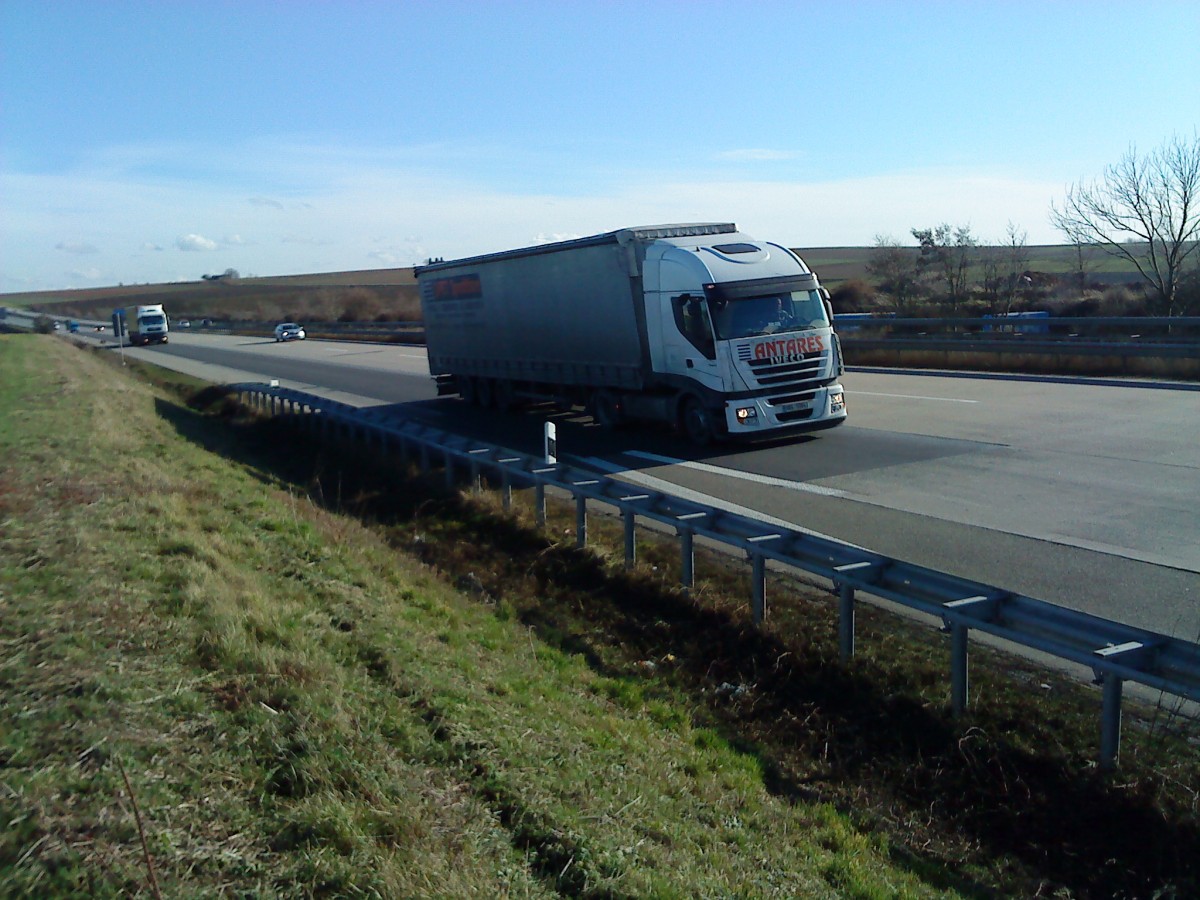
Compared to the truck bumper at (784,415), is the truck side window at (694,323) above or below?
above

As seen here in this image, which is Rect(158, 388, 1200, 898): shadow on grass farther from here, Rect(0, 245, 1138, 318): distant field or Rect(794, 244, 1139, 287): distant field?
Rect(0, 245, 1138, 318): distant field

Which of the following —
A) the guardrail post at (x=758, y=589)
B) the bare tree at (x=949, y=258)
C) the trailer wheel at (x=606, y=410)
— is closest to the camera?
the guardrail post at (x=758, y=589)

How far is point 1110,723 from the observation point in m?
5.58

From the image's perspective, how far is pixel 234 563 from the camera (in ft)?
28.2

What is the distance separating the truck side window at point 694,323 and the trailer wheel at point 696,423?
942 mm

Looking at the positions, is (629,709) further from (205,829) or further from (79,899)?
(79,899)

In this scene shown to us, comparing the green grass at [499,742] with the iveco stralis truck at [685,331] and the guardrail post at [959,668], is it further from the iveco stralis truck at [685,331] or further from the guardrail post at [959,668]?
the iveco stralis truck at [685,331]

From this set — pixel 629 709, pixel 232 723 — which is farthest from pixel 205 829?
pixel 629 709

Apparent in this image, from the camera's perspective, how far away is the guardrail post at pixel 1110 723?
5.54m

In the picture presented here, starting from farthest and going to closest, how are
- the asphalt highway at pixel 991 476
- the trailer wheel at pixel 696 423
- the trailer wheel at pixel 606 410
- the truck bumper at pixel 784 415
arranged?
the trailer wheel at pixel 606 410, the trailer wheel at pixel 696 423, the truck bumper at pixel 784 415, the asphalt highway at pixel 991 476

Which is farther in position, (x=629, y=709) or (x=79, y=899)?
(x=629, y=709)

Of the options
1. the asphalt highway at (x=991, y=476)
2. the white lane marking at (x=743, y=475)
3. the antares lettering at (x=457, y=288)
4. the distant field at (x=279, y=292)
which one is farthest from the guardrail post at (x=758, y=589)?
the distant field at (x=279, y=292)

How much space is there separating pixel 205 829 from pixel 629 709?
3.43 meters

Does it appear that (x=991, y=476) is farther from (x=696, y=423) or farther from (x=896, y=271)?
(x=896, y=271)
